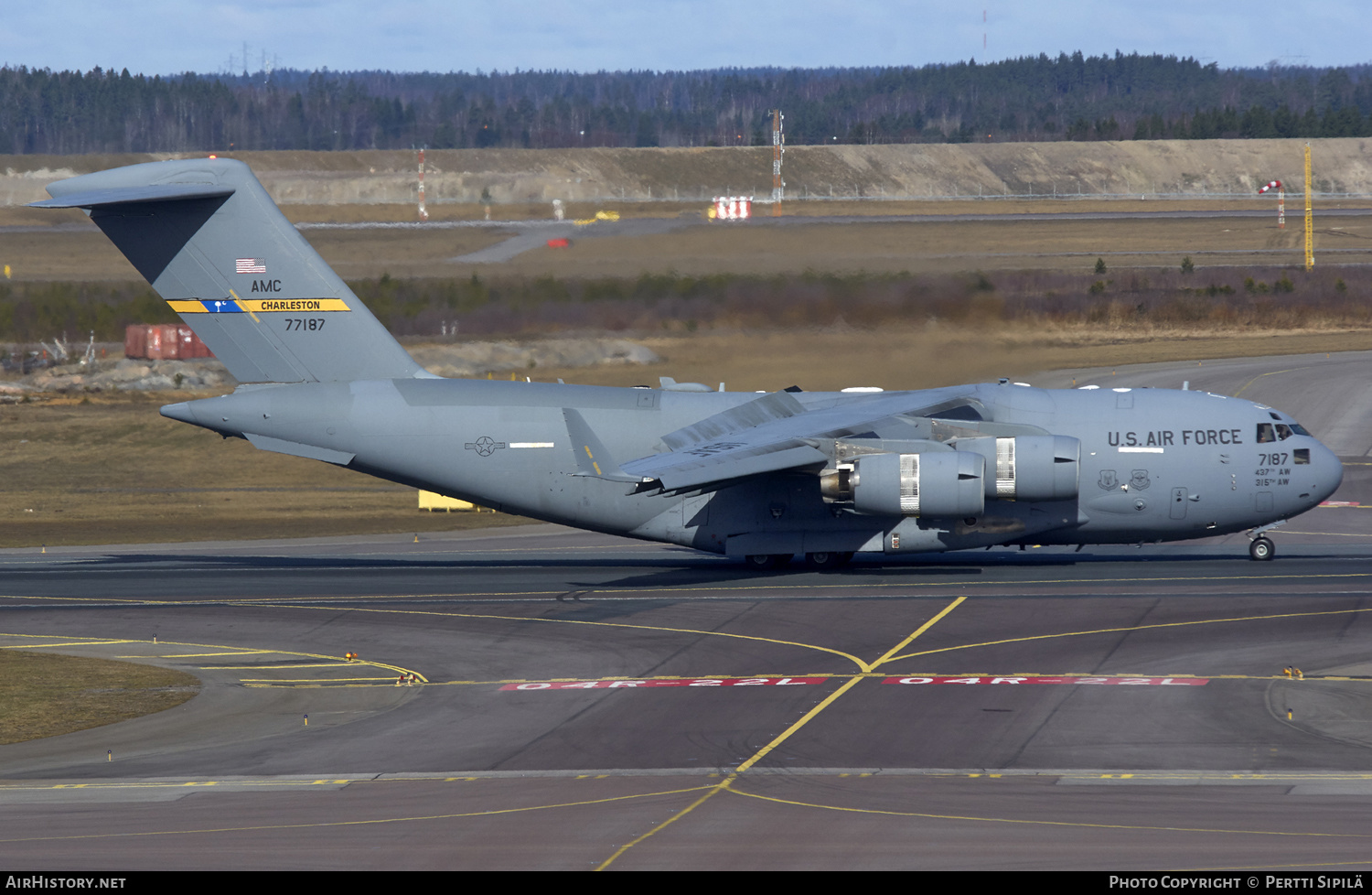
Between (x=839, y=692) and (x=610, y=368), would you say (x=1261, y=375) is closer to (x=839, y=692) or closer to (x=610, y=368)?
(x=610, y=368)

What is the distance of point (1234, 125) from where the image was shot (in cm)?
14900

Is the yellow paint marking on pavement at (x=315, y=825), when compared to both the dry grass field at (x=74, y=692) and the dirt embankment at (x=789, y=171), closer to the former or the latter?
the dry grass field at (x=74, y=692)

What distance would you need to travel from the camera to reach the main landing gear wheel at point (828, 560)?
105 ft

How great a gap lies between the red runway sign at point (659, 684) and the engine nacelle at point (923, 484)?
309 inches

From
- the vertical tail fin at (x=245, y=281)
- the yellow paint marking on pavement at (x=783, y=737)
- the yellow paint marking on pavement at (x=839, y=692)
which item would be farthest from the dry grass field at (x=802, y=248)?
the yellow paint marking on pavement at (x=783, y=737)

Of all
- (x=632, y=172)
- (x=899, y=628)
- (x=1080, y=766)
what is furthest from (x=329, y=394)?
(x=632, y=172)

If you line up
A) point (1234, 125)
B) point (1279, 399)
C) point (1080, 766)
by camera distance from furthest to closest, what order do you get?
point (1234, 125) → point (1279, 399) → point (1080, 766)

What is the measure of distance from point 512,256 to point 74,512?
53.2 feet

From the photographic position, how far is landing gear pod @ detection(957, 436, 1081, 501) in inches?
1174

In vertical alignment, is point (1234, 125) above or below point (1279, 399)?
above

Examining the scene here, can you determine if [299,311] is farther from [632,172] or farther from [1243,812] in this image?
[632,172]

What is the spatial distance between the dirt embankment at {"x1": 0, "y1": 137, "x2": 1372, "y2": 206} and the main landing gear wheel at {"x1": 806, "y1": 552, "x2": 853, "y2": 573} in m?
72.4

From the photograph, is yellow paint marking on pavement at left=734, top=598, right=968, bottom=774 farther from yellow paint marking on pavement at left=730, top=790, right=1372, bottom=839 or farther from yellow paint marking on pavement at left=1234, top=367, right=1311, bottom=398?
yellow paint marking on pavement at left=1234, top=367, right=1311, bottom=398

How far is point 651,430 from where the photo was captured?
31688 millimetres
